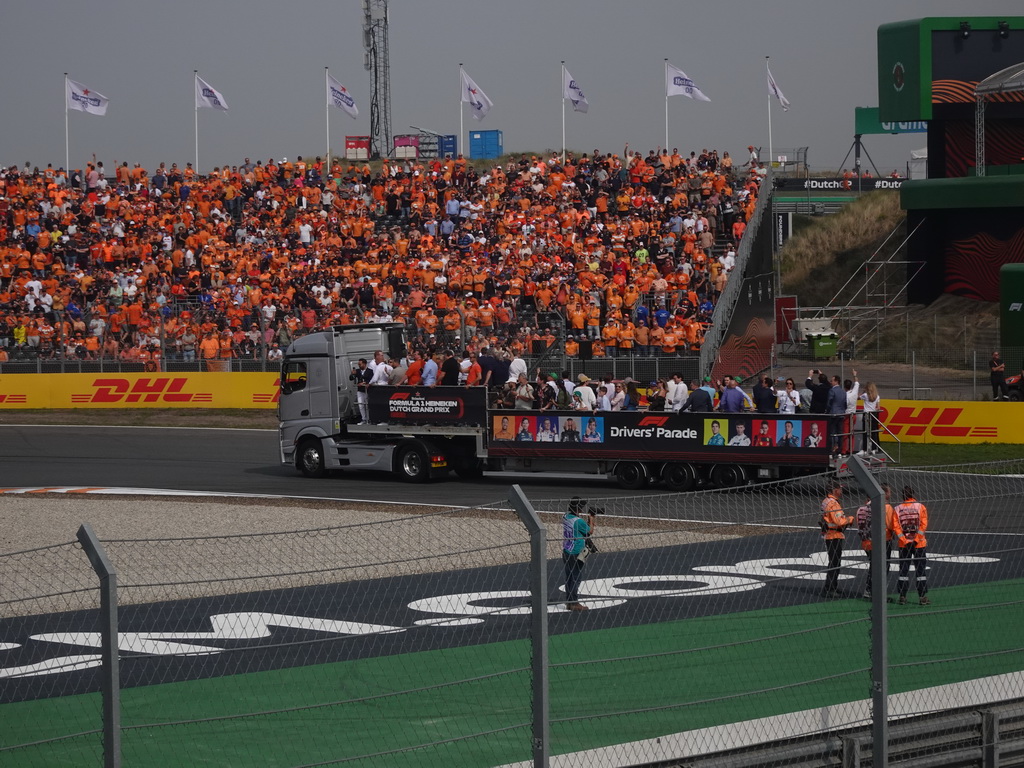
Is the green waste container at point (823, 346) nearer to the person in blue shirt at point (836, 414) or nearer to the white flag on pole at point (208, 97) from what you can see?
the person in blue shirt at point (836, 414)

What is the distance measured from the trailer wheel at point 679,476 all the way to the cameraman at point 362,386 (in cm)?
561

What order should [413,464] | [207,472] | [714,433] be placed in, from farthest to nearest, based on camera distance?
[207,472] < [413,464] < [714,433]

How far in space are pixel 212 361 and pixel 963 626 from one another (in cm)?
2777

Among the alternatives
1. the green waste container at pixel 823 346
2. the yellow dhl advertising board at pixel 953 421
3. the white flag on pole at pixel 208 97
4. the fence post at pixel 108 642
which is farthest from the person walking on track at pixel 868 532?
the white flag on pole at pixel 208 97

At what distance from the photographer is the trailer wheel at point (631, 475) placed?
2111cm

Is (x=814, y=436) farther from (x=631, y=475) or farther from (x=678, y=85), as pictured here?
(x=678, y=85)

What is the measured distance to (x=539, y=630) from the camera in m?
5.82

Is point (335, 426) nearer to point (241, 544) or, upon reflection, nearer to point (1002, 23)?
point (241, 544)

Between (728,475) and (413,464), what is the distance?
570 centimetres

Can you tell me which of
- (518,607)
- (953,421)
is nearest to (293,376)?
(953,421)

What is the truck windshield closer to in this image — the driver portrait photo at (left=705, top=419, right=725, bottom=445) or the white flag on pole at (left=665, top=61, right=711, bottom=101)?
the driver portrait photo at (left=705, top=419, right=725, bottom=445)

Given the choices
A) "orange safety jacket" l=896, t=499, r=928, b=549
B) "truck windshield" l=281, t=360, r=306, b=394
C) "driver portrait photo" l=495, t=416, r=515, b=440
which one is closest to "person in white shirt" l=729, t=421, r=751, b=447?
"driver portrait photo" l=495, t=416, r=515, b=440

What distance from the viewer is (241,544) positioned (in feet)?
48.7

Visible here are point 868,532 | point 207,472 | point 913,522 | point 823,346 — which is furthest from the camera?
point 823,346
